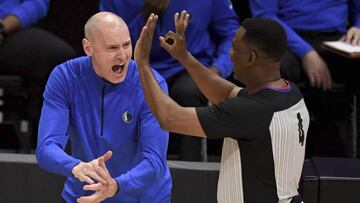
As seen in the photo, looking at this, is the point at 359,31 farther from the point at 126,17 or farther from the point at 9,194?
the point at 9,194

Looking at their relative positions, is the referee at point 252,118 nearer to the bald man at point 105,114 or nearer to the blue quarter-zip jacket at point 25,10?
the bald man at point 105,114

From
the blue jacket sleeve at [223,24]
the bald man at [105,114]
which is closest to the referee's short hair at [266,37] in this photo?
the bald man at [105,114]

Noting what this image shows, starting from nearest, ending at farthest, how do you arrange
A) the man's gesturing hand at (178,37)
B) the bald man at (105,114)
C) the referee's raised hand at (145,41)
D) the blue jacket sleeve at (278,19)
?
the referee's raised hand at (145,41), the man's gesturing hand at (178,37), the bald man at (105,114), the blue jacket sleeve at (278,19)

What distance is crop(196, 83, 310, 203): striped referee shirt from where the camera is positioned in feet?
8.13

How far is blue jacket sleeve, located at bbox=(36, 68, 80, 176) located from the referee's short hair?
29.0 inches

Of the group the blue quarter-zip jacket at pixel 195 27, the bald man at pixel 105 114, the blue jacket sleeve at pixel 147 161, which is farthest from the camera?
the blue quarter-zip jacket at pixel 195 27

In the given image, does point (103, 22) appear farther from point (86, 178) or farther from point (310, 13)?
point (310, 13)

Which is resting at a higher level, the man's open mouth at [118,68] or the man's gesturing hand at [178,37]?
the man's gesturing hand at [178,37]

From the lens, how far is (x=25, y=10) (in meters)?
4.30

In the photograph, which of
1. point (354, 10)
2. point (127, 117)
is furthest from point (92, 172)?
point (354, 10)

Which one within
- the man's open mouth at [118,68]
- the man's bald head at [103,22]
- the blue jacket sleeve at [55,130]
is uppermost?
the man's bald head at [103,22]

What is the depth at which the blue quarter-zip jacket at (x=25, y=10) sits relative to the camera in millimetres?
4285

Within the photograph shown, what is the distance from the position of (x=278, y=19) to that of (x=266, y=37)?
1916 millimetres

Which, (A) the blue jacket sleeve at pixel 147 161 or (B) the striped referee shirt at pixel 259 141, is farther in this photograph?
(A) the blue jacket sleeve at pixel 147 161
